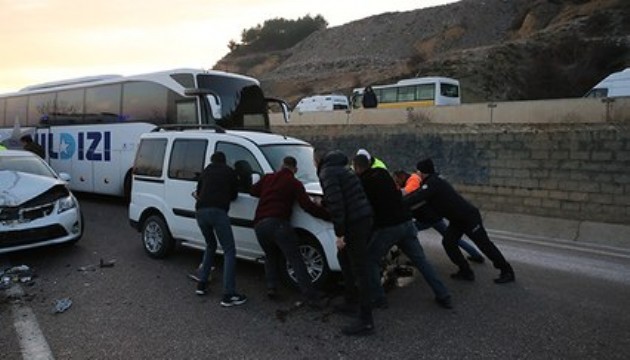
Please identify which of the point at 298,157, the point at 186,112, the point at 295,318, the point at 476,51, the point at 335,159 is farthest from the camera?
the point at 476,51

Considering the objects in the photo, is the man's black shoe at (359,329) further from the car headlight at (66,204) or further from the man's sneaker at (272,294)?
the car headlight at (66,204)

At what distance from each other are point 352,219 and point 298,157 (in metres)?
2.27

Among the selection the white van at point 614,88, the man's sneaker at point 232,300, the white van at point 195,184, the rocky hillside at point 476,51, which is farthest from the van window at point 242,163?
the rocky hillside at point 476,51

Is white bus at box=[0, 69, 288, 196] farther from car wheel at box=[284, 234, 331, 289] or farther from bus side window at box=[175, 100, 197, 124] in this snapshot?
car wheel at box=[284, 234, 331, 289]

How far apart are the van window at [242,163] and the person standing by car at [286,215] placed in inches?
29.1


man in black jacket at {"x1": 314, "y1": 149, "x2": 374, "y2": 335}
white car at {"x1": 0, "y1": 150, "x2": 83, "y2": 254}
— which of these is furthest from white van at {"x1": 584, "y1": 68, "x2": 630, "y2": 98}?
white car at {"x1": 0, "y1": 150, "x2": 83, "y2": 254}

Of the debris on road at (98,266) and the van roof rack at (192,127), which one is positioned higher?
the van roof rack at (192,127)

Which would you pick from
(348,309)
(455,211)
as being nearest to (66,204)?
(348,309)

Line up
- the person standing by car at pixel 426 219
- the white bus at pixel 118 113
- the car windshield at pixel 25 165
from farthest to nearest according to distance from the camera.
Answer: the white bus at pixel 118 113, the car windshield at pixel 25 165, the person standing by car at pixel 426 219

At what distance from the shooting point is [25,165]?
826 cm

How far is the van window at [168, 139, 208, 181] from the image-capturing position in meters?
6.79

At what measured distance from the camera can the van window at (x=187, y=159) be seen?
6.79 m

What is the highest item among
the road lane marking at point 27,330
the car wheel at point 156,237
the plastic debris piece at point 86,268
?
the car wheel at point 156,237

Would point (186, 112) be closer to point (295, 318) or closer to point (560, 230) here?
point (295, 318)
